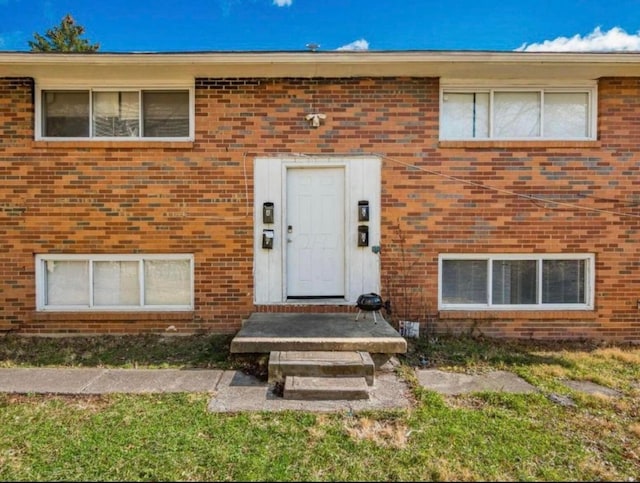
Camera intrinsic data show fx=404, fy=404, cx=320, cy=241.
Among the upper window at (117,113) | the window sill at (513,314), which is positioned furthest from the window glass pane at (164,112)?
the window sill at (513,314)

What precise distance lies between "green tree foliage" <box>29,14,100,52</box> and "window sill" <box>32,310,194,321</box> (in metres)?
20.2

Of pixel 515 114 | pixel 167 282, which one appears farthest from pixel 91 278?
pixel 515 114

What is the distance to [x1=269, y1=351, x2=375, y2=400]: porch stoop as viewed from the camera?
3615 mm

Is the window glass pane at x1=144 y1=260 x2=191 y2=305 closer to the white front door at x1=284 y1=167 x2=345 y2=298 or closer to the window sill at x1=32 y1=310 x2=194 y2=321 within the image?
the window sill at x1=32 y1=310 x2=194 y2=321

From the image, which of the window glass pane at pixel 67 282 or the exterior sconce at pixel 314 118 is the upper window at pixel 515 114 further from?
the window glass pane at pixel 67 282

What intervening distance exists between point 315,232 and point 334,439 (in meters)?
3.11

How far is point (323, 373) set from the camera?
3.92 m

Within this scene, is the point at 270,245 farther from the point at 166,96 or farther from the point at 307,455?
the point at 307,455

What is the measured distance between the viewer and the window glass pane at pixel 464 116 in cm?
559

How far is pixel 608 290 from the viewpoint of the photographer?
18.3ft

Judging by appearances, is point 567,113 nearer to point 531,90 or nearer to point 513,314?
point 531,90

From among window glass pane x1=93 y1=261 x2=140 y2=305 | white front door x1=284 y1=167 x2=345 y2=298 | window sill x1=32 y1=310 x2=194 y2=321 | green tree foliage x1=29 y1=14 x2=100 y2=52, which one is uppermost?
green tree foliage x1=29 y1=14 x2=100 y2=52

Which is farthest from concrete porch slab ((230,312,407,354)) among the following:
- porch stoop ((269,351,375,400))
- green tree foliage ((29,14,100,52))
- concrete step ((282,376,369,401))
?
green tree foliage ((29,14,100,52))

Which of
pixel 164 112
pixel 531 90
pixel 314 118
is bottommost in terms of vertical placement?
pixel 314 118
